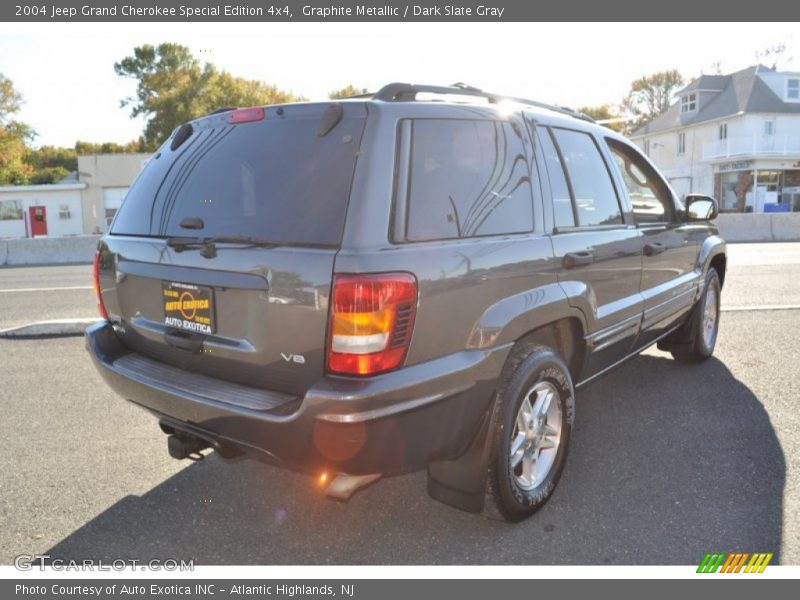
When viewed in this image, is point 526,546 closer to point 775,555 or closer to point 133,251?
point 775,555

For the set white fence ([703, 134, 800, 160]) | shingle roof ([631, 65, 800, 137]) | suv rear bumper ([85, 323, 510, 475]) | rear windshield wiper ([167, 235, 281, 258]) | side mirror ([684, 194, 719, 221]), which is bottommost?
suv rear bumper ([85, 323, 510, 475])

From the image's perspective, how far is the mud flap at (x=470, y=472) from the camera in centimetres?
275

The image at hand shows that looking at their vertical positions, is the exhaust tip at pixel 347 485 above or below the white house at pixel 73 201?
below

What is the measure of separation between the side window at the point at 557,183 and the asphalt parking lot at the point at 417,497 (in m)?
1.43

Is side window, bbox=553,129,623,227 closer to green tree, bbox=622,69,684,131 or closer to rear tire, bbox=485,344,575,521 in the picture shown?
rear tire, bbox=485,344,575,521

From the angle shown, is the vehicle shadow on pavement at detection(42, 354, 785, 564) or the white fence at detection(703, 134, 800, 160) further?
the white fence at detection(703, 134, 800, 160)

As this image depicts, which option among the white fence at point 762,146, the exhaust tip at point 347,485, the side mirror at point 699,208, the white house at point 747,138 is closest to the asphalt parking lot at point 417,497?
the exhaust tip at point 347,485

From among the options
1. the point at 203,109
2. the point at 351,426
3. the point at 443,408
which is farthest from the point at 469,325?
the point at 203,109

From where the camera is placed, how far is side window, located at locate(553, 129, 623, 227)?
139 inches

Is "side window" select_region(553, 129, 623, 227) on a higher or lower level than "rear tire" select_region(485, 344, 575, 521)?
higher

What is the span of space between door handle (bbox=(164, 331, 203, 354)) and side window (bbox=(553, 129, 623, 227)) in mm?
2102

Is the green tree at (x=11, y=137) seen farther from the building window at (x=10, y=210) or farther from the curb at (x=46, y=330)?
the curb at (x=46, y=330)

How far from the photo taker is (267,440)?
2.45 meters

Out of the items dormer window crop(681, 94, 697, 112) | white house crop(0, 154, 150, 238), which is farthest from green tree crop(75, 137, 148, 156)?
dormer window crop(681, 94, 697, 112)
